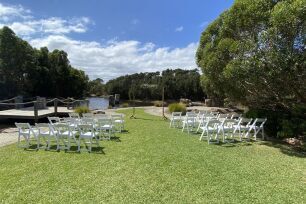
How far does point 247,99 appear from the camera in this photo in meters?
14.1

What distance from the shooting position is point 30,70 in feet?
90.1

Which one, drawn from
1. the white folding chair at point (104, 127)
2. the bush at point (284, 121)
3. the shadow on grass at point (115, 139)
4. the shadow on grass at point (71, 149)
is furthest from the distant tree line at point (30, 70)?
the bush at point (284, 121)

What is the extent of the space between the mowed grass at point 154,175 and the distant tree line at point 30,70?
18.4 m

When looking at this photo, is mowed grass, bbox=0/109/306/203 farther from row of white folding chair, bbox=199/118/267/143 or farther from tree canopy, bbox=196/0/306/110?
tree canopy, bbox=196/0/306/110

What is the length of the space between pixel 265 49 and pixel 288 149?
3388mm

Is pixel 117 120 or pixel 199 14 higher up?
pixel 199 14

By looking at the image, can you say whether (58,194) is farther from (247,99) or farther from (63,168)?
(247,99)

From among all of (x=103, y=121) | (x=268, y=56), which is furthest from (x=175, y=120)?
(x=268, y=56)

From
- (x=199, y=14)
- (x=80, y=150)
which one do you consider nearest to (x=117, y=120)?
(x=80, y=150)

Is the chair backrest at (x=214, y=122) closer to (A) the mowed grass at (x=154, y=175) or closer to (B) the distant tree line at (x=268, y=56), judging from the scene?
(A) the mowed grass at (x=154, y=175)

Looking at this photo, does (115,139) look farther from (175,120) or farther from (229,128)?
(175,120)

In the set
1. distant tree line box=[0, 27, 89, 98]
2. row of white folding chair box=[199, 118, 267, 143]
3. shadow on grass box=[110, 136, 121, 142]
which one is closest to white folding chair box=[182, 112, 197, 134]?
row of white folding chair box=[199, 118, 267, 143]

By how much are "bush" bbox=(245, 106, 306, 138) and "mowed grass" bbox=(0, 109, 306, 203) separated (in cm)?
163

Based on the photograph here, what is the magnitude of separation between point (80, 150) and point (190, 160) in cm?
328
